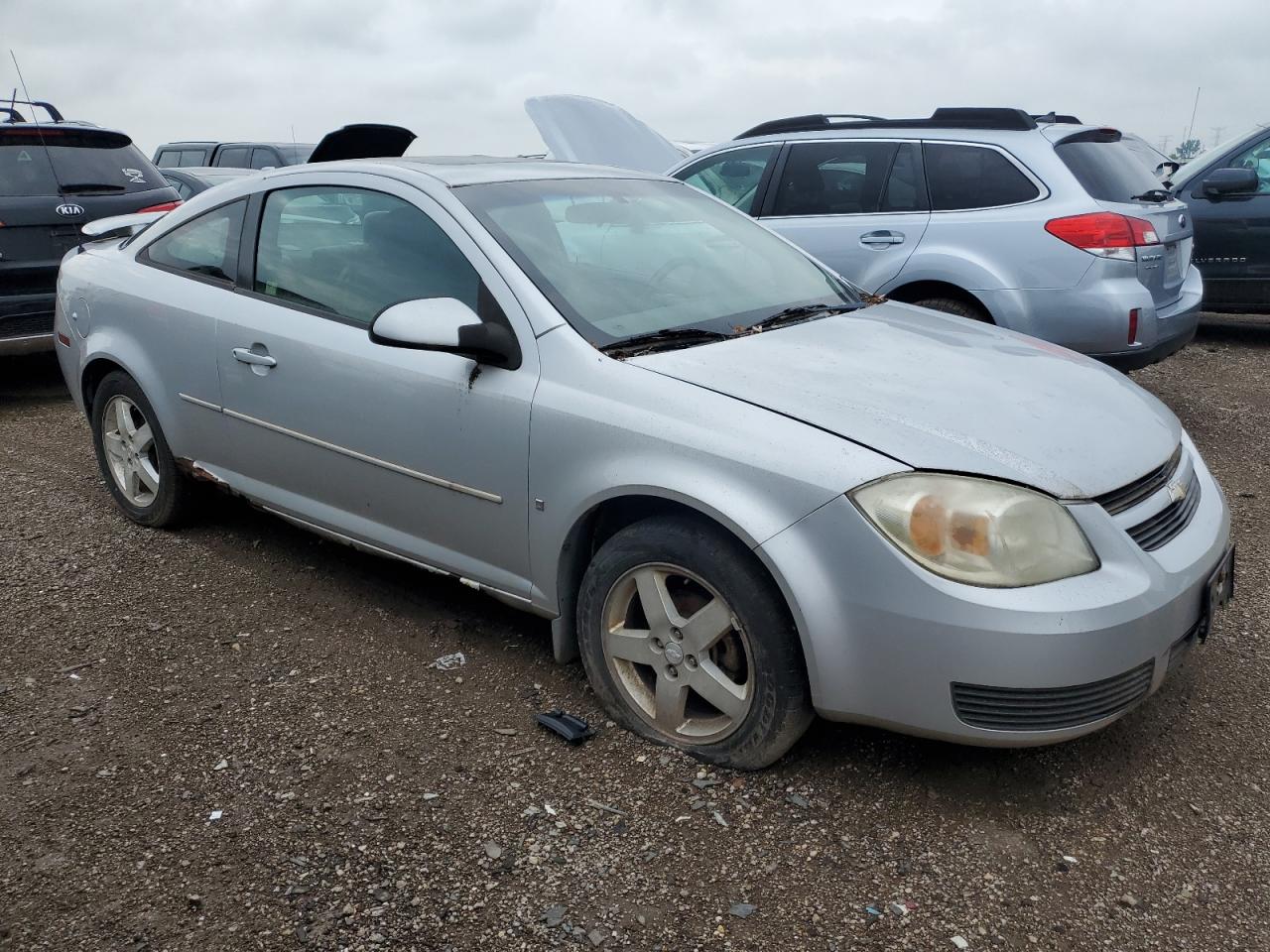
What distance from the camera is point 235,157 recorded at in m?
18.1

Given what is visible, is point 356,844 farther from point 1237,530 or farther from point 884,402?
point 1237,530

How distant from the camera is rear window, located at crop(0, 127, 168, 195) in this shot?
6652 mm

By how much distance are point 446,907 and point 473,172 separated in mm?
2272

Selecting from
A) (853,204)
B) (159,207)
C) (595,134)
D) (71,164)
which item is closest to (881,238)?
(853,204)

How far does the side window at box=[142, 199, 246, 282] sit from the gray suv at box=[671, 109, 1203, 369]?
3.36m

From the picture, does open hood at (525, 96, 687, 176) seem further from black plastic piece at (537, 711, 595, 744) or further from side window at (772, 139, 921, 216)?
black plastic piece at (537, 711, 595, 744)

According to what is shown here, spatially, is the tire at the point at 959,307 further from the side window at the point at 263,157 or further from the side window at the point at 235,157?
the side window at the point at 235,157

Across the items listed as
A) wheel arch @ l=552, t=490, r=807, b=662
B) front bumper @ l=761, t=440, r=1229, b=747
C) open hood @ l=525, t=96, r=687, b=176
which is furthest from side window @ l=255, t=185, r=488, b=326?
open hood @ l=525, t=96, r=687, b=176

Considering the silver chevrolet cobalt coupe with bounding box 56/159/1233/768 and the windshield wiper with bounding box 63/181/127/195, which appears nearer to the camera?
the silver chevrolet cobalt coupe with bounding box 56/159/1233/768

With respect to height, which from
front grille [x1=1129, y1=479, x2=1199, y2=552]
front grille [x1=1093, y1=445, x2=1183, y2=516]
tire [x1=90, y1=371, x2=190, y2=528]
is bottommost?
tire [x1=90, y1=371, x2=190, y2=528]

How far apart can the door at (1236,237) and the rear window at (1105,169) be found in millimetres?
2346

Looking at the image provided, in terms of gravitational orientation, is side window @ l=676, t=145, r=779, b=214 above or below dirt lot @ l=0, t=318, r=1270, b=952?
above

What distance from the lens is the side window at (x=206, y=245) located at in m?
3.98

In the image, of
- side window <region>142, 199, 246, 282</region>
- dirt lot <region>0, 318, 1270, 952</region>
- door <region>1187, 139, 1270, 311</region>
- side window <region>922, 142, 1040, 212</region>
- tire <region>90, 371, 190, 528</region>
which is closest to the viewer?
dirt lot <region>0, 318, 1270, 952</region>
